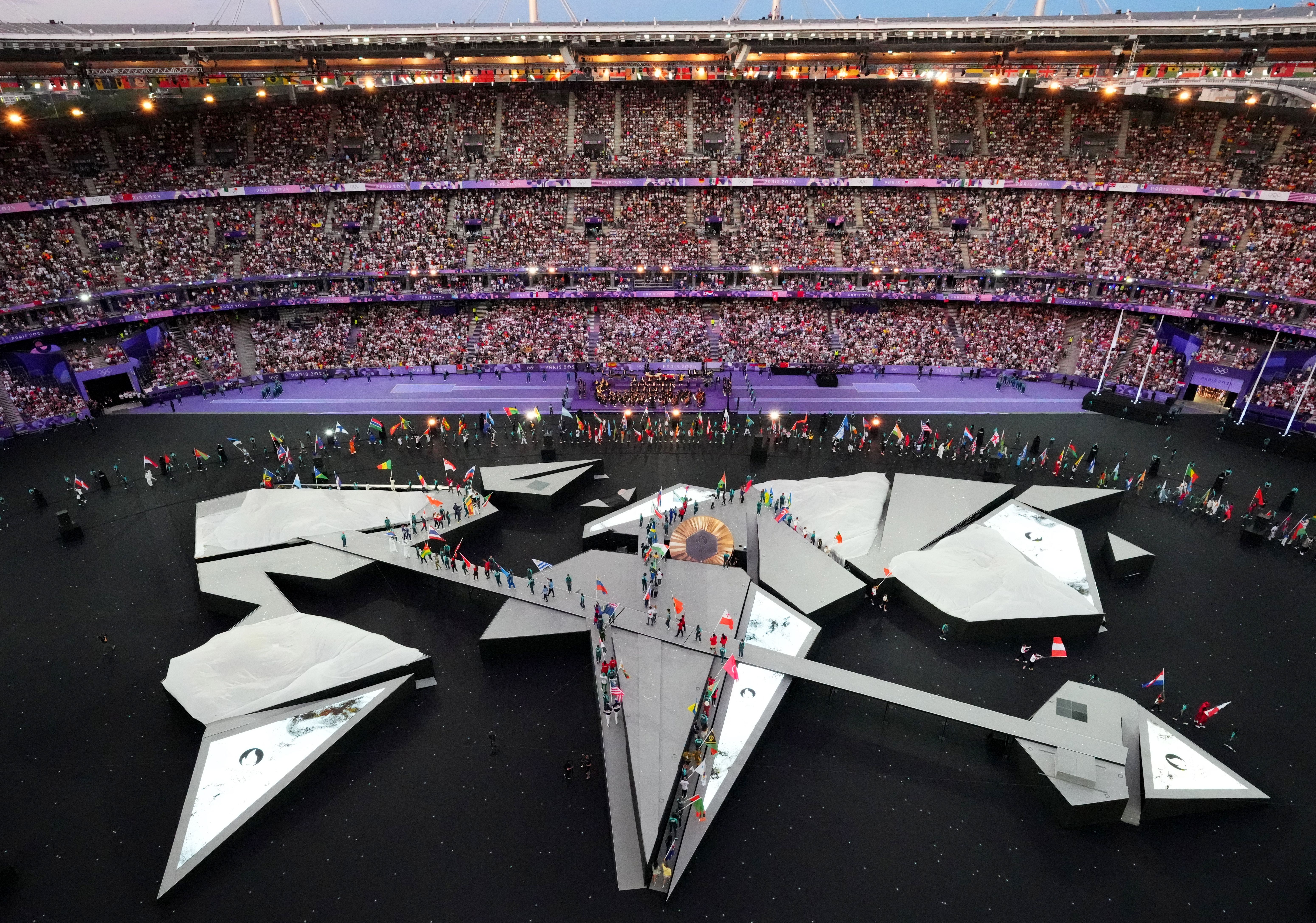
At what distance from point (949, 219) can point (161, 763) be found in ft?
201

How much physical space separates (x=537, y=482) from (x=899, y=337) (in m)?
34.5

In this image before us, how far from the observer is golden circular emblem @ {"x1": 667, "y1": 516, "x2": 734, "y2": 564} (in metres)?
30.0

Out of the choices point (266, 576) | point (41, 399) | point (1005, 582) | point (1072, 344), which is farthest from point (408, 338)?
point (1072, 344)

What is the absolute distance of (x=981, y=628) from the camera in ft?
86.5

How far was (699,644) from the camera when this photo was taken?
24.9 metres

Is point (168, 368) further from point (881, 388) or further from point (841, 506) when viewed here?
point (881, 388)

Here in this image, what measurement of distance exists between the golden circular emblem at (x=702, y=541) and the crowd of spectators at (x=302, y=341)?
37269mm

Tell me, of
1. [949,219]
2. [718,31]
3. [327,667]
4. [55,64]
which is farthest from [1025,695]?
[55,64]

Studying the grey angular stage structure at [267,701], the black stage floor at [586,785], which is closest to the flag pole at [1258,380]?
the black stage floor at [586,785]

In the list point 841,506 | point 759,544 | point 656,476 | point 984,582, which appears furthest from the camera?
point 656,476

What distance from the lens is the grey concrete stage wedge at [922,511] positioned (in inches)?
1188

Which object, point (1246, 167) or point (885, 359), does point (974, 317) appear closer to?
point (885, 359)

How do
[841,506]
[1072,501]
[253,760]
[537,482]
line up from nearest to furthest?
[253,760] < [841,506] < [1072,501] < [537,482]

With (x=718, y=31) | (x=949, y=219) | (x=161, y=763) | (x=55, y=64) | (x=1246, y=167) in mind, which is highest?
(x=718, y=31)
